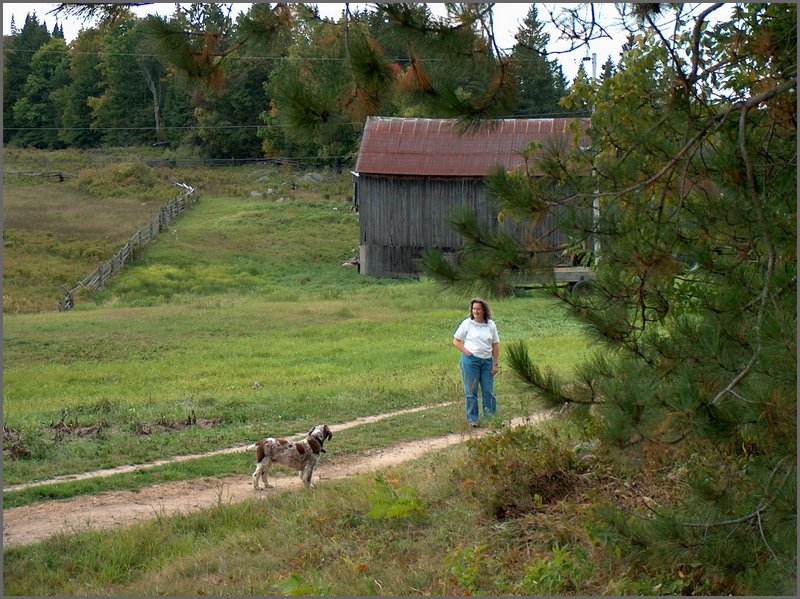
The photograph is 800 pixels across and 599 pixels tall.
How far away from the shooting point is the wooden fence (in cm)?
3644

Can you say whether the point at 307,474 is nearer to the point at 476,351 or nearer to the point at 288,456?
the point at 288,456

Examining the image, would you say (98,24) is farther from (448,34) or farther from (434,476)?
(434,476)

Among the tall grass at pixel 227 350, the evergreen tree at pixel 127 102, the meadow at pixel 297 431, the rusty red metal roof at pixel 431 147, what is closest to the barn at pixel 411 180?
the rusty red metal roof at pixel 431 147

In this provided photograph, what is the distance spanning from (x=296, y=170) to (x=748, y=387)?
66.4 m

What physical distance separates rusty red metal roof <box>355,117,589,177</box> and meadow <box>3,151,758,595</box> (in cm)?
579

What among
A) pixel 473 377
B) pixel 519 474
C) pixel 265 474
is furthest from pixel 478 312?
pixel 519 474

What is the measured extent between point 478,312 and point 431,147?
28079mm

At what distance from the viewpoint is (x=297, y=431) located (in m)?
13.2

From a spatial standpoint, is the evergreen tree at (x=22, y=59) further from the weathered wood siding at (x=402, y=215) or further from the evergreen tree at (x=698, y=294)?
the evergreen tree at (x=698, y=294)

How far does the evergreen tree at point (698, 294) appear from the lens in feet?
15.8

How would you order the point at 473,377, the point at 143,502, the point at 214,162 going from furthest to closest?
the point at 214,162
the point at 473,377
the point at 143,502

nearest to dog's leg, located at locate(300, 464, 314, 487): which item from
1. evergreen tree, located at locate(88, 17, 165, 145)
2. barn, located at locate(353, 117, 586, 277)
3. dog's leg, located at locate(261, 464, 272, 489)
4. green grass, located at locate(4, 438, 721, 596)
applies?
dog's leg, located at locate(261, 464, 272, 489)

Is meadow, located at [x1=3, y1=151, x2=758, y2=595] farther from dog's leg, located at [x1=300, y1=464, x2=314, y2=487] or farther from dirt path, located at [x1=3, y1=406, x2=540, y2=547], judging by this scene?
dog's leg, located at [x1=300, y1=464, x2=314, y2=487]

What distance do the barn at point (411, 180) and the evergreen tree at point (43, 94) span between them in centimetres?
2394
